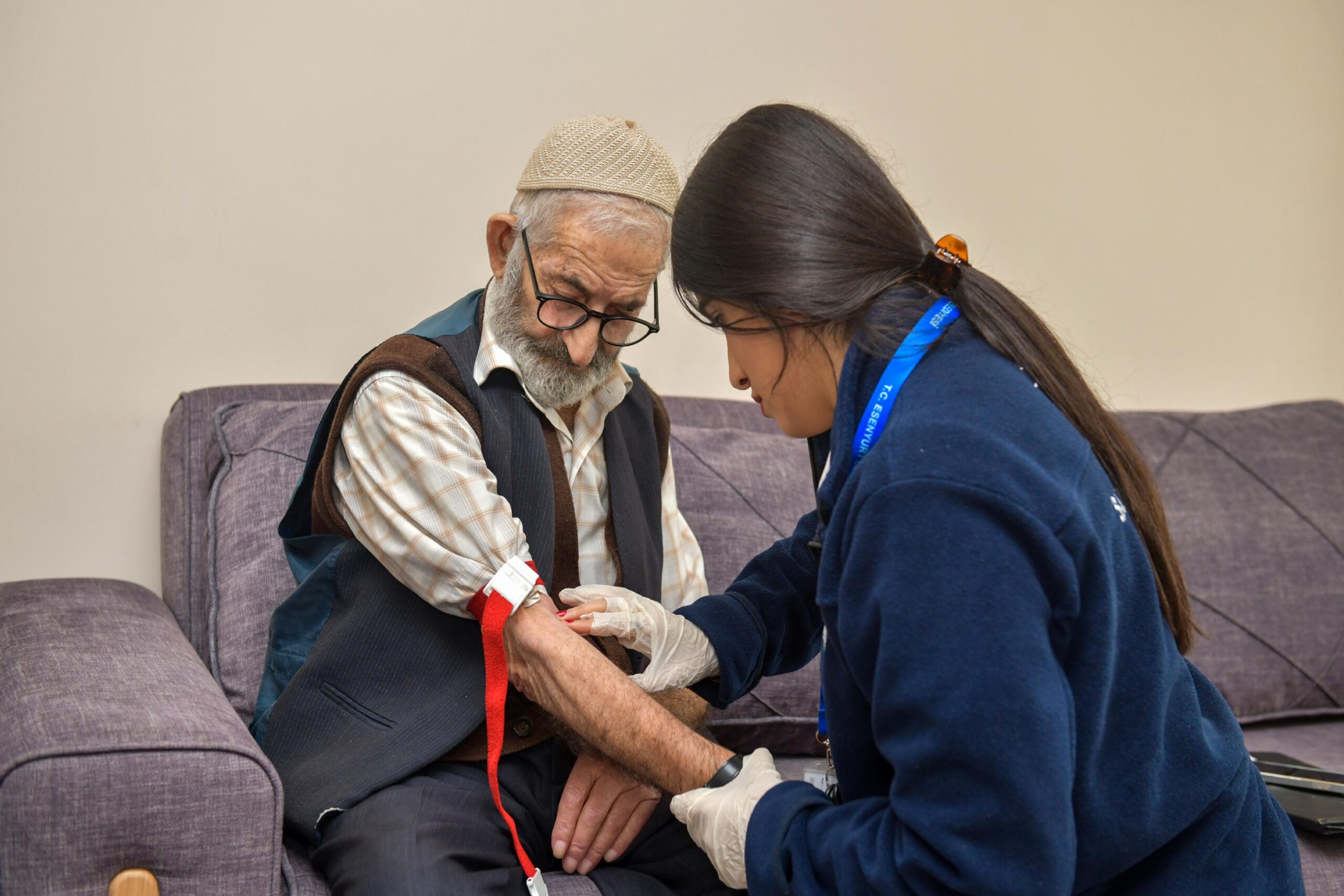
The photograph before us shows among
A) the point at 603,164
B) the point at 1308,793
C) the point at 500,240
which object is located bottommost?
the point at 1308,793

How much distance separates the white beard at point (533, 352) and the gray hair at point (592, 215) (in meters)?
0.06

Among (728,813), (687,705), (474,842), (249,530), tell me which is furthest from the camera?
(249,530)

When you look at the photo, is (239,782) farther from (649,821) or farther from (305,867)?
(649,821)

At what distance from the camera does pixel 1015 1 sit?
2699mm

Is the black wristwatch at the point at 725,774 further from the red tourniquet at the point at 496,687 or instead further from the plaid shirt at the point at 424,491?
the plaid shirt at the point at 424,491

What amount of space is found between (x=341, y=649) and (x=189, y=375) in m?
0.91

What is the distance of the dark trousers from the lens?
1.24m

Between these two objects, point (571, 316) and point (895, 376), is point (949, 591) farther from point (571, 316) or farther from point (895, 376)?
point (571, 316)

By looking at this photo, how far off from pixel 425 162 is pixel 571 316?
83 cm

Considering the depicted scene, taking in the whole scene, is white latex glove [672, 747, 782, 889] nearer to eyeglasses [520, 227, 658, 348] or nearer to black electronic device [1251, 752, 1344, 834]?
eyeglasses [520, 227, 658, 348]

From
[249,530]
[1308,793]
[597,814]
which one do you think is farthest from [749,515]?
[1308,793]

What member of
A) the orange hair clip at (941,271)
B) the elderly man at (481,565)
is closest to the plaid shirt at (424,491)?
the elderly man at (481,565)

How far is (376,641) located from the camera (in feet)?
4.67

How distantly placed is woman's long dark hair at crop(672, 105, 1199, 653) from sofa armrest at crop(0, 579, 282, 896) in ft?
2.41
